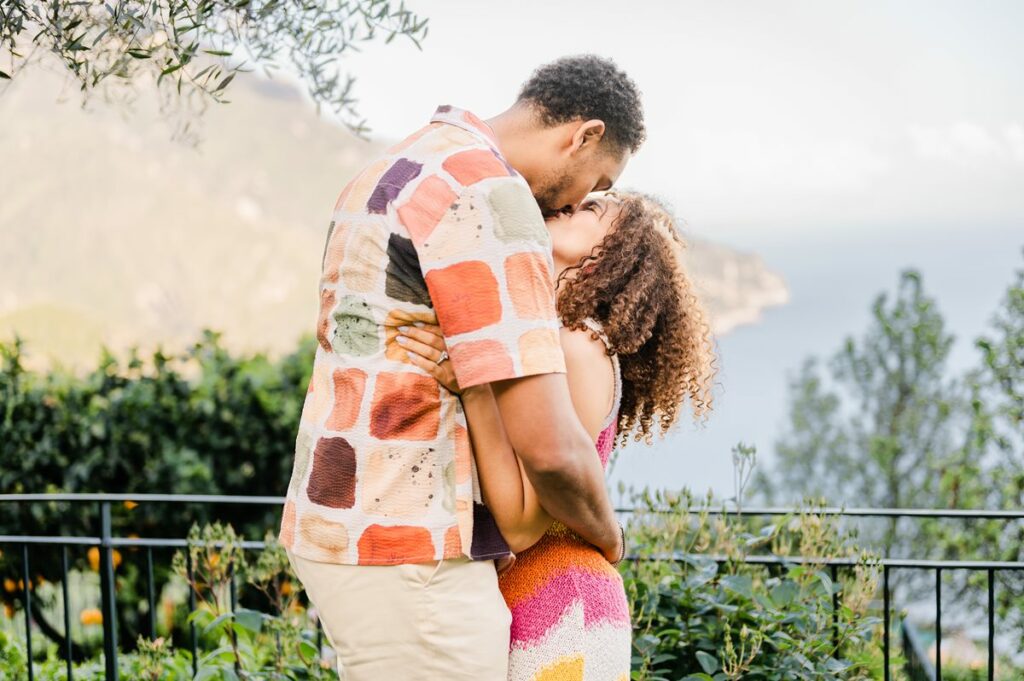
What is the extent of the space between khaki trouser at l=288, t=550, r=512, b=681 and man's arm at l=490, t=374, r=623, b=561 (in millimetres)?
184

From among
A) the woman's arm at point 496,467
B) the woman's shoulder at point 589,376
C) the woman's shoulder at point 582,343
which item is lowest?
the woman's arm at point 496,467

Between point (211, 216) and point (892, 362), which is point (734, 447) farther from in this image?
point (211, 216)

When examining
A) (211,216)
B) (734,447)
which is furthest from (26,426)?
(211,216)

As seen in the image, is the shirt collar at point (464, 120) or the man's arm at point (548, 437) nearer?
the man's arm at point (548, 437)

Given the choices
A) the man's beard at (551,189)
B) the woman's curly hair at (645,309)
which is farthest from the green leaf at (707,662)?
the man's beard at (551,189)

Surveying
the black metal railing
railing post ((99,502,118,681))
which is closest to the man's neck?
the black metal railing

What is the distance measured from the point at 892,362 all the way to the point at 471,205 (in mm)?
9471

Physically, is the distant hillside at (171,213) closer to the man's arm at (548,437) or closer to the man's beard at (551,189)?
the man's beard at (551,189)

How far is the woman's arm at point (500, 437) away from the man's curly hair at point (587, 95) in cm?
43

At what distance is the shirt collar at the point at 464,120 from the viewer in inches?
56.7

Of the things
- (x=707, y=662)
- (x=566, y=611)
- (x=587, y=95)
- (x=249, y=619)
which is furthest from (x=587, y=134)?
(x=249, y=619)

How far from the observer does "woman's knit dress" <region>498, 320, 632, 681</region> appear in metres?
1.50

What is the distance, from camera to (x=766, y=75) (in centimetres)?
2961

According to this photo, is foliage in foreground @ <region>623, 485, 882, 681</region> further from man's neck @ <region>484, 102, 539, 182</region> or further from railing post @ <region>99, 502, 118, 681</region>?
railing post @ <region>99, 502, 118, 681</region>
